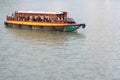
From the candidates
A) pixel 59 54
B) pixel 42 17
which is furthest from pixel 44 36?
pixel 59 54

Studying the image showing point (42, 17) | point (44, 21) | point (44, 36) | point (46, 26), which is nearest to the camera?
point (44, 36)

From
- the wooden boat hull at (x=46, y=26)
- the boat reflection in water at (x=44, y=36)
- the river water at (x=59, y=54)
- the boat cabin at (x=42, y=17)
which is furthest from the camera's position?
the boat cabin at (x=42, y=17)

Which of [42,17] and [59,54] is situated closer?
[59,54]

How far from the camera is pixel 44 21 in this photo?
40.2 m

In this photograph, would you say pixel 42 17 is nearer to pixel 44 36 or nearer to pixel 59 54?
pixel 44 36

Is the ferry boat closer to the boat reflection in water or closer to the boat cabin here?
the boat cabin

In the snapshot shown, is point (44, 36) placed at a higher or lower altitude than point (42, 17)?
lower

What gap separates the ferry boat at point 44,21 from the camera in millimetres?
39500

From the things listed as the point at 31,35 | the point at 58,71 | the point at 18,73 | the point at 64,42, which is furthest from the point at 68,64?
the point at 31,35

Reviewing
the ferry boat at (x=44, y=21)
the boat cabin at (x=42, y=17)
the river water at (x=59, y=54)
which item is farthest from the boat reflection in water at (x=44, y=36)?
the boat cabin at (x=42, y=17)

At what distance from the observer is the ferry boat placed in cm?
3950

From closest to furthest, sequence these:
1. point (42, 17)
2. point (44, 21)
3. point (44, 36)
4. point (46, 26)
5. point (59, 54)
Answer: point (59, 54) → point (44, 36) → point (46, 26) → point (44, 21) → point (42, 17)

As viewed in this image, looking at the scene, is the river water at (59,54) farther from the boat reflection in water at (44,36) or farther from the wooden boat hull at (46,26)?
the wooden boat hull at (46,26)

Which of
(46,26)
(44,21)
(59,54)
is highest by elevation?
(44,21)
